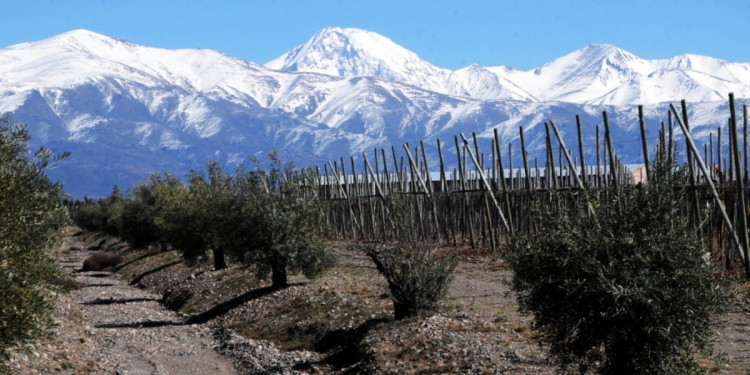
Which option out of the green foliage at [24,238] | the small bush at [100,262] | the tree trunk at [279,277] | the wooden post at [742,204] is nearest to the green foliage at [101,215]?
the small bush at [100,262]

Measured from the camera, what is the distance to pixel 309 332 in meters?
28.1

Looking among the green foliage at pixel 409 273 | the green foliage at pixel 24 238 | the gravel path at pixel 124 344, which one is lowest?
the gravel path at pixel 124 344

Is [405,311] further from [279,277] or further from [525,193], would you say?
[525,193]

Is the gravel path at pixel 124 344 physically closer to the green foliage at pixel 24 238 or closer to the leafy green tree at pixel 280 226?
the leafy green tree at pixel 280 226

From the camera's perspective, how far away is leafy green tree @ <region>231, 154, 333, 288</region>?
3344 centimetres

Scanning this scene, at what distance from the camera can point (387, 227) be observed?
54469 millimetres

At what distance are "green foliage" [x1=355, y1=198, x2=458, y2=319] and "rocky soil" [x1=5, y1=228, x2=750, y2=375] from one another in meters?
0.50

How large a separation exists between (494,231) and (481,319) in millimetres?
14375

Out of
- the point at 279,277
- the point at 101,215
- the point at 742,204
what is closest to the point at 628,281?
the point at 742,204

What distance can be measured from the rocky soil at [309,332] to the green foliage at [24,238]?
15.9 ft

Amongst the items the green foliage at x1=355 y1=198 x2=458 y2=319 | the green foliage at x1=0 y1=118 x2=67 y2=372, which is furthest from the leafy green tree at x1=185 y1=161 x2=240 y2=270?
the green foliage at x1=0 y1=118 x2=67 y2=372

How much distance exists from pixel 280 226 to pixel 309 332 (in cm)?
636

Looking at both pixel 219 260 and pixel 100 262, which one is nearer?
pixel 219 260

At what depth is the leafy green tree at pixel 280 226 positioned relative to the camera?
3344 centimetres
